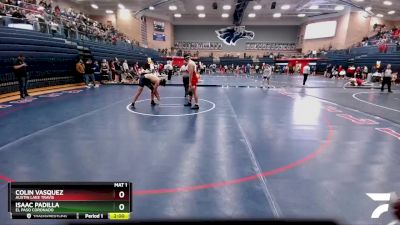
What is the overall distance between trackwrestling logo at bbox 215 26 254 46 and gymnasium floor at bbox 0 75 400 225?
41.5 m

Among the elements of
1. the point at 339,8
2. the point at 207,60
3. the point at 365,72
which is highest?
the point at 339,8

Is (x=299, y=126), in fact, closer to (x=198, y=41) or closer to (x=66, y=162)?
(x=66, y=162)

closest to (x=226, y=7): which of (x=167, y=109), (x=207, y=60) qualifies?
(x=207, y=60)

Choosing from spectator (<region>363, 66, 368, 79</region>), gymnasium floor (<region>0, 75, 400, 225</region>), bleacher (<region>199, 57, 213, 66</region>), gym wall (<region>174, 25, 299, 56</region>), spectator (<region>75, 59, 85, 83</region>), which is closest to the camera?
gymnasium floor (<region>0, 75, 400, 225</region>)

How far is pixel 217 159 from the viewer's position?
4.37 metres

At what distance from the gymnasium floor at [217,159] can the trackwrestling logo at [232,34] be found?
136ft

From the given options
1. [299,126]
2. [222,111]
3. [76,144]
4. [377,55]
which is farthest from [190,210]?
[377,55]

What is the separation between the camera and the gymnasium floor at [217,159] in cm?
296

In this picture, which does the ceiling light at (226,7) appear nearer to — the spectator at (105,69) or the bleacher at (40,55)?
the bleacher at (40,55)

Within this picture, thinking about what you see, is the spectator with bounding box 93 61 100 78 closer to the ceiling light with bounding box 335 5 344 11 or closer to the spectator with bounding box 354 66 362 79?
the spectator with bounding box 354 66 362 79

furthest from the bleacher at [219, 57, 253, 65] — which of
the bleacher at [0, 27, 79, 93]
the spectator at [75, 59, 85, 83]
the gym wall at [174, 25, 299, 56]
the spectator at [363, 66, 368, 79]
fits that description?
the spectator at [75, 59, 85, 83]
